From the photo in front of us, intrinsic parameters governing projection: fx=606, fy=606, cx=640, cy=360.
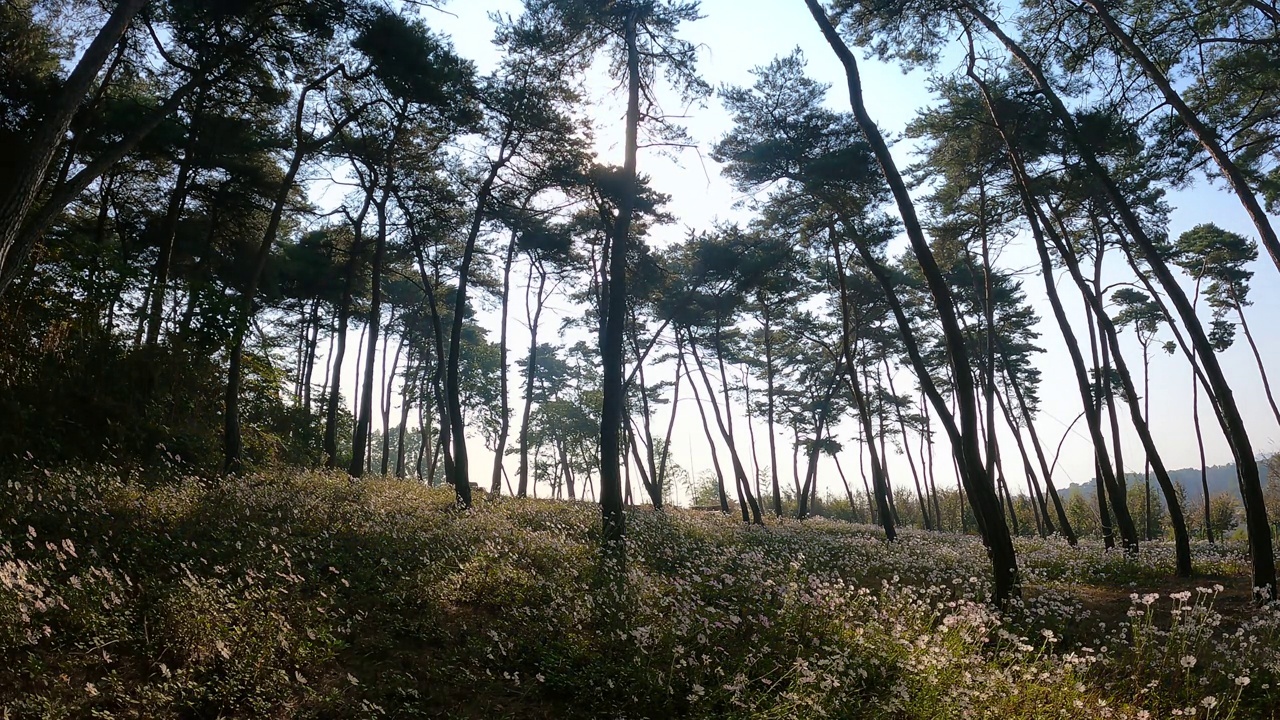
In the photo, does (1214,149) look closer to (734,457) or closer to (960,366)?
(960,366)

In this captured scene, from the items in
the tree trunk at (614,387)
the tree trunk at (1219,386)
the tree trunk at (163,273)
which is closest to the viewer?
the tree trunk at (1219,386)

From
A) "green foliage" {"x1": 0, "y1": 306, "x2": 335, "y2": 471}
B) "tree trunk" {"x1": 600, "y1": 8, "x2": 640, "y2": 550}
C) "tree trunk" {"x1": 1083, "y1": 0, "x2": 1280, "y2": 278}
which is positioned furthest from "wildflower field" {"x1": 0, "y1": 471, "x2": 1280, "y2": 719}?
"tree trunk" {"x1": 1083, "y1": 0, "x2": 1280, "y2": 278}

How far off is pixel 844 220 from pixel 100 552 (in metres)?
13.8

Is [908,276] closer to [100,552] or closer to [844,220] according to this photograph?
[844,220]

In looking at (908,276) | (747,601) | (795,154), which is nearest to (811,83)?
(795,154)

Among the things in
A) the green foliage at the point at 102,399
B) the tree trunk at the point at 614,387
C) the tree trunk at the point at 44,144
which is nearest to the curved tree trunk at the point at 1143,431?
the tree trunk at the point at 614,387

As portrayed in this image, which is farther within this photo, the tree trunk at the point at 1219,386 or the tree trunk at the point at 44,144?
the tree trunk at the point at 1219,386

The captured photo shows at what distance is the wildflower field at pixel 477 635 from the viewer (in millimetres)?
4348

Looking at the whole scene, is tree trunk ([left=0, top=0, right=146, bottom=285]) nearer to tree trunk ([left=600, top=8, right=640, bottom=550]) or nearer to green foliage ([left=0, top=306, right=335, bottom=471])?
green foliage ([left=0, top=306, right=335, bottom=471])

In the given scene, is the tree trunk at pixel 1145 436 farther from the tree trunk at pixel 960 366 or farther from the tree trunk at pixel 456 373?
the tree trunk at pixel 456 373

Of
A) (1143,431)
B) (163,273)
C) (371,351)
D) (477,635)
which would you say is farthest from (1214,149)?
(163,273)

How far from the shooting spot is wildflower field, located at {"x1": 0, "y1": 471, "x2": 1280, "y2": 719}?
4.35 m

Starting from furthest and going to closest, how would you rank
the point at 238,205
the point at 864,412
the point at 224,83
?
1. the point at 864,412
2. the point at 238,205
3. the point at 224,83

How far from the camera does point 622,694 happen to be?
4844 millimetres
